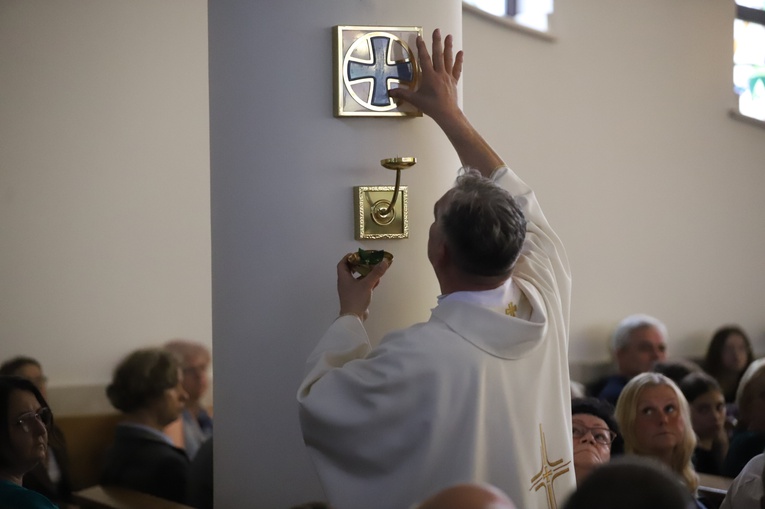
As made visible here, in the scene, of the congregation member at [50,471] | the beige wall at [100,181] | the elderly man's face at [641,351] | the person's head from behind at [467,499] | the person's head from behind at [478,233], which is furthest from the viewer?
the elderly man's face at [641,351]

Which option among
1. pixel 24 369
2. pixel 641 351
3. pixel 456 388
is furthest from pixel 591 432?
pixel 641 351

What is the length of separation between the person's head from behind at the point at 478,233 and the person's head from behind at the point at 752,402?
8.71ft

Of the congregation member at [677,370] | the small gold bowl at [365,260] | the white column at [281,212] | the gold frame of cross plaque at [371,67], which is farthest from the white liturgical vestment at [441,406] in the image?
the congregation member at [677,370]

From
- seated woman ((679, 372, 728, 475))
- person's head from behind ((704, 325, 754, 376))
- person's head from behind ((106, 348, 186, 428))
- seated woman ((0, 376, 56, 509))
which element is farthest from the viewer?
person's head from behind ((704, 325, 754, 376))

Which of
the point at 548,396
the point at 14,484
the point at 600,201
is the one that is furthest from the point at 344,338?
the point at 600,201

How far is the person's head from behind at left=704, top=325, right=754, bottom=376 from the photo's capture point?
24.6 feet

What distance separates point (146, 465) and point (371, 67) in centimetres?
239

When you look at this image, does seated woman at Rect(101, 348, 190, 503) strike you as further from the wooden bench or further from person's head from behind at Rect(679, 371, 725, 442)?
person's head from behind at Rect(679, 371, 725, 442)

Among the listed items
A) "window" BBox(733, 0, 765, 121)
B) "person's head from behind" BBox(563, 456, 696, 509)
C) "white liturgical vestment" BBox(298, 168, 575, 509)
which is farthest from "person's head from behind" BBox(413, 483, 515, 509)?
"window" BBox(733, 0, 765, 121)

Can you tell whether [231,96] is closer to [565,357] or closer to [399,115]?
[399,115]

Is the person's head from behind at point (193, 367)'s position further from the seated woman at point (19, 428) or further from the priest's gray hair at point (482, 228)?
the priest's gray hair at point (482, 228)

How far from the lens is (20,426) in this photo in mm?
2885

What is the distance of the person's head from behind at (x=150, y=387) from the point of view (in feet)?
15.9

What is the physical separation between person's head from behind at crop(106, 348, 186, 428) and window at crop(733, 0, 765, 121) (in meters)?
5.38
